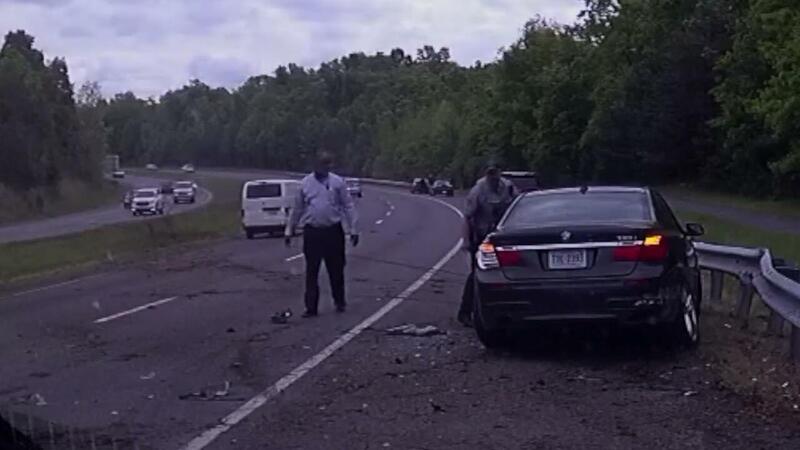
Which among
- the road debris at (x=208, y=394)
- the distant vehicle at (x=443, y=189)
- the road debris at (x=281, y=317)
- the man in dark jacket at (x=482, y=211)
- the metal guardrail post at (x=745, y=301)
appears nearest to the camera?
the road debris at (x=208, y=394)

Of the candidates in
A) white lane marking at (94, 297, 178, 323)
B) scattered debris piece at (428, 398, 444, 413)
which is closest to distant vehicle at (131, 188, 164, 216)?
white lane marking at (94, 297, 178, 323)

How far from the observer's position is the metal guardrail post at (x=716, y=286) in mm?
18203

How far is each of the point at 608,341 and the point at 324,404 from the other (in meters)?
4.11

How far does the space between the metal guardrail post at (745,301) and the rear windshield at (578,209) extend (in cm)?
207

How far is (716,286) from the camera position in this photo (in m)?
18.3

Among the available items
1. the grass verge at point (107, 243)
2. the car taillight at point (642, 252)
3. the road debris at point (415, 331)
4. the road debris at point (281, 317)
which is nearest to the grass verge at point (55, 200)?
the grass verge at point (107, 243)

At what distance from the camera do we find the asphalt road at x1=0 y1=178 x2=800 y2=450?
9.69 metres

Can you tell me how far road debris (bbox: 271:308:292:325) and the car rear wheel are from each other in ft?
16.1

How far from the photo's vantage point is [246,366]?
13141 mm

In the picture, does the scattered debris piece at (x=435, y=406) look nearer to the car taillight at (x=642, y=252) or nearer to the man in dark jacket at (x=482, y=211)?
the car taillight at (x=642, y=252)

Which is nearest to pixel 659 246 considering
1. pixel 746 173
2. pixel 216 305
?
pixel 216 305

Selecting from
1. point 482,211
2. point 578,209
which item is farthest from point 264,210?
point 578,209

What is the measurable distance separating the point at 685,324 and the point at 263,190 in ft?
109

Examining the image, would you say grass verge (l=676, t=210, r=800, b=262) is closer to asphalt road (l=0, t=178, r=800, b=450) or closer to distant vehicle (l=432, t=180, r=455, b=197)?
asphalt road (l=0, t=178, r=800, b=450)
